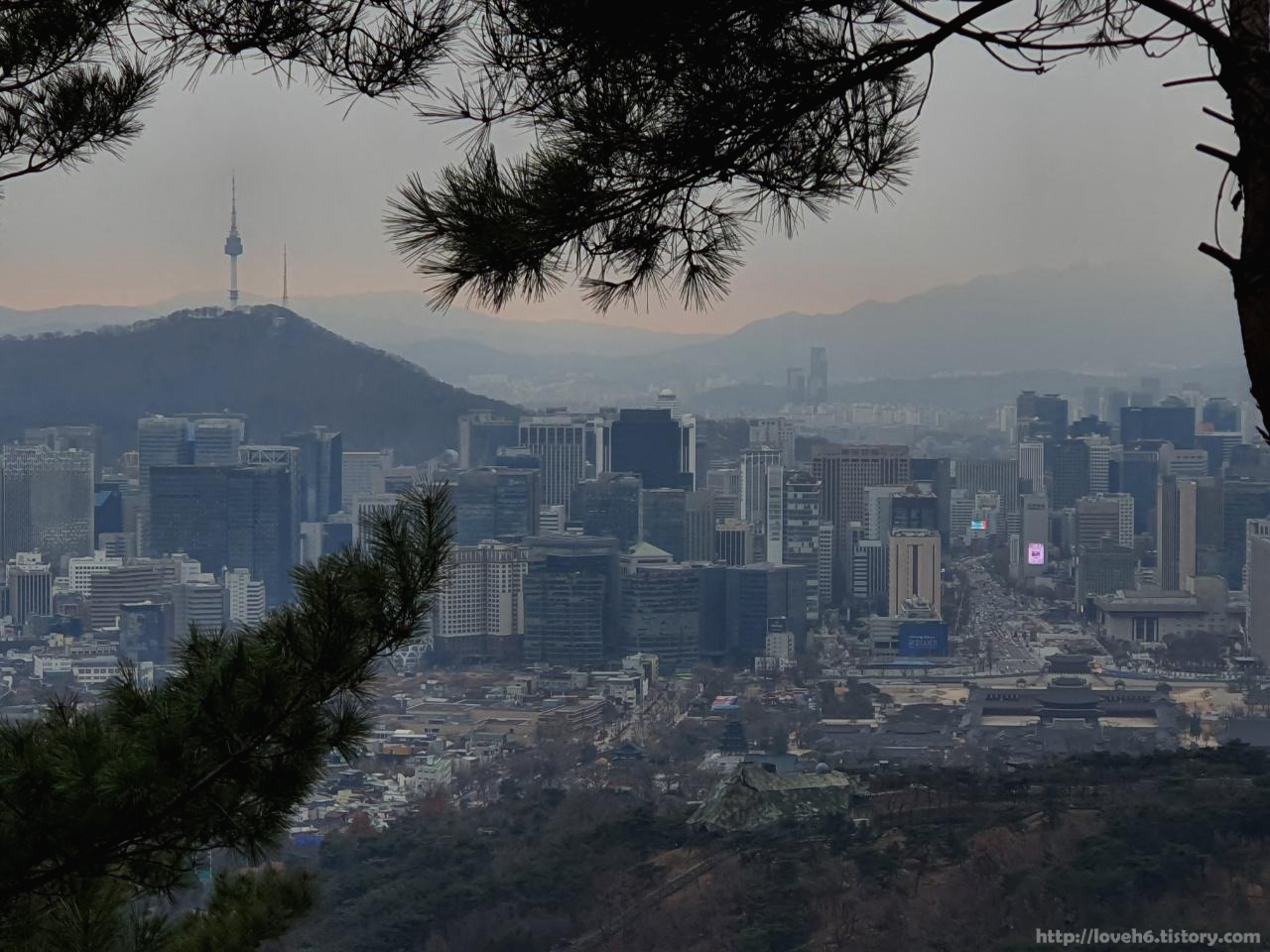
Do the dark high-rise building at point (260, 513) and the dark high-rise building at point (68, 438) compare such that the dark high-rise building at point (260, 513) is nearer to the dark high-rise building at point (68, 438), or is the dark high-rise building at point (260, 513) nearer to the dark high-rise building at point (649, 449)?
the dark high-rise building at point (68, 438)

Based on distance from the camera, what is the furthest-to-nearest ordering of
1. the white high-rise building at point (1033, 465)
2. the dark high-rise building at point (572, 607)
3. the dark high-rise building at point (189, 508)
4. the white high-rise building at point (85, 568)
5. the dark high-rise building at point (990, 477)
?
the dark high-rise building at point (990, 477) → the white high-rise building at point (1033, 465) → the dark high-rise building at point (189, 508) → the white high-rise building at point (85, 568) → the dark high-rise building at point (572, 607)

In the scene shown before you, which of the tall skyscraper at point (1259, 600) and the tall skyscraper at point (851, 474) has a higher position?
the tall skyscraper at point (851, 474)

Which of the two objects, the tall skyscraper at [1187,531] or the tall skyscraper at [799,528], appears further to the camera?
the tall skyscraper at [799,528]

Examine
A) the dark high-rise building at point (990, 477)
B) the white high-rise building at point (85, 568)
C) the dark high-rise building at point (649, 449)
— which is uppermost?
the dark high-rise building at point (649, 449)

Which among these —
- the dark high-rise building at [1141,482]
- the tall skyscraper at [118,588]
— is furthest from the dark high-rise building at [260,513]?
the dark high-rise building at [1141,482]

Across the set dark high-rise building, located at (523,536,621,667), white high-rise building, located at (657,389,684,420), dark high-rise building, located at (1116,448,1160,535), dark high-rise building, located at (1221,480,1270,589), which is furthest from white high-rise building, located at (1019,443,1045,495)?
dark high-rise building, located at (523,536,621,667)

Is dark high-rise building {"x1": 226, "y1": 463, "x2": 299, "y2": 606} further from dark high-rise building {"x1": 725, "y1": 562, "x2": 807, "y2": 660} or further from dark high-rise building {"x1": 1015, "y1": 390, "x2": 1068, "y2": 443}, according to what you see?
dark high-rise building {"x1": 1015, "y1": 390, "x2": 1068, "y2": 443}

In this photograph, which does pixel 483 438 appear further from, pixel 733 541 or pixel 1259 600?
pixel 1259 600
